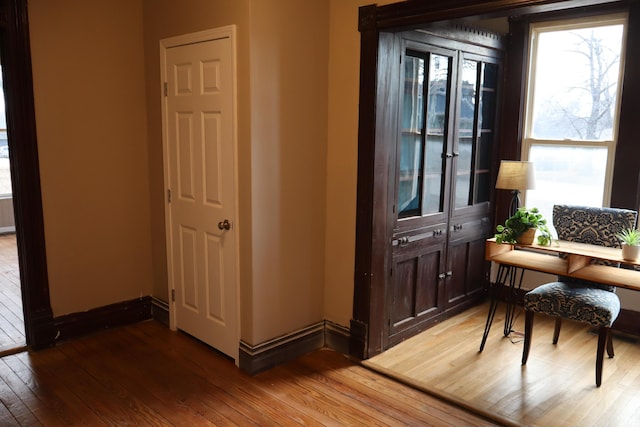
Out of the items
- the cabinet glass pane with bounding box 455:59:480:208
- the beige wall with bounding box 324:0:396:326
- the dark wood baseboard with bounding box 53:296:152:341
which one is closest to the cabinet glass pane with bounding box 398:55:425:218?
the beige wall with bounding box 324:0:396:326

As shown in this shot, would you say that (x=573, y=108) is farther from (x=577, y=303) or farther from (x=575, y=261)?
(x=577, y=303)

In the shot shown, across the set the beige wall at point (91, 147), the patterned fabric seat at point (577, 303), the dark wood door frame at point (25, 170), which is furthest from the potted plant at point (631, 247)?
the dark wood door frame at point (25, 170)

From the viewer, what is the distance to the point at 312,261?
3512mm

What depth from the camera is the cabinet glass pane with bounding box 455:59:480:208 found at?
3.97 meters

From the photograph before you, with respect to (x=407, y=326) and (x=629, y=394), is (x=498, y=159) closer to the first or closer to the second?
(x=407, y=326)

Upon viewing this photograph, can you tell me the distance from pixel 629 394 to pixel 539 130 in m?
2.19

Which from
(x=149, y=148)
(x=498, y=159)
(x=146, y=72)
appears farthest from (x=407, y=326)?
(x=146, y=72)

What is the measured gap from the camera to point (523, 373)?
10.8 feet

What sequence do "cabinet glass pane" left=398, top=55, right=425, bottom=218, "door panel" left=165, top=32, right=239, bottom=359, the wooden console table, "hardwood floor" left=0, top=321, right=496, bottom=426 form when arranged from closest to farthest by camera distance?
"hardwood floor" left=0, top=321, right=496, bottom=426
the wooden console table
"door panel" left=165, top=32, right=239, bottom=359
"cabinet glass pane" left=398, top=55, right=425, bottom=218

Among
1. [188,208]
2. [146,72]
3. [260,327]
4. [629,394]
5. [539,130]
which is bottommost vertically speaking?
[629,394]

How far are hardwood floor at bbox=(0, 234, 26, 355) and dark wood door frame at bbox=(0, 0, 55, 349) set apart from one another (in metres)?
0.17

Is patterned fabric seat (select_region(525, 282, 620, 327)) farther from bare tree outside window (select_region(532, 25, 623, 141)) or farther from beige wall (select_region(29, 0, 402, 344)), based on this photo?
bare tree outside window (select_region(532, 25, 623, 141))

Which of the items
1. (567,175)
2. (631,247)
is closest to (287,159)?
(631,247)

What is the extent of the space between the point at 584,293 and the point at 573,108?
163 cm
